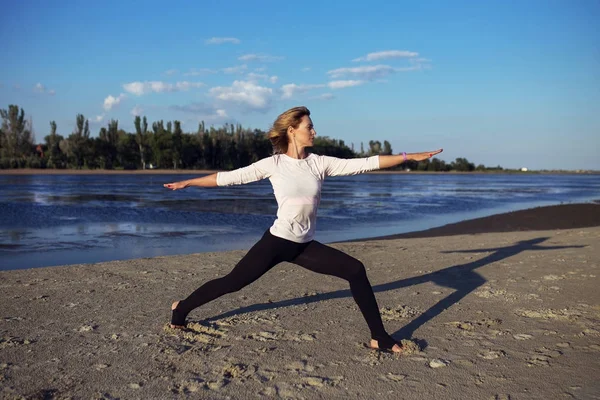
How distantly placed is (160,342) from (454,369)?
2.27m

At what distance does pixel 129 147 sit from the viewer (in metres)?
97.4

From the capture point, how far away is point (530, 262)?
328 inches

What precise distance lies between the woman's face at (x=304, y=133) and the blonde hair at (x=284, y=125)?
32mm

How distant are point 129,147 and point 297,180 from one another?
98.5 metres

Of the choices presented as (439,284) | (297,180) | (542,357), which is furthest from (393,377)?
(439,284)

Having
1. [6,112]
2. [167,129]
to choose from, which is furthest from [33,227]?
[167,129]

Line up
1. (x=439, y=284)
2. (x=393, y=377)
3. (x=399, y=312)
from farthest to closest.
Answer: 1. (x=439, y=284)
2. (x=399, y=312)
3. (x=393, y=377)

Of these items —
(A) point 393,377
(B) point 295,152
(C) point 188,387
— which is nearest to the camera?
(C) point 188,387

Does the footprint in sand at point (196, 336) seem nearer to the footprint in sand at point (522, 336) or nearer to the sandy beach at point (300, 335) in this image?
the sandy beach at point (300, 335)

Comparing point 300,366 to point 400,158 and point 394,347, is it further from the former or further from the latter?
point 400,158

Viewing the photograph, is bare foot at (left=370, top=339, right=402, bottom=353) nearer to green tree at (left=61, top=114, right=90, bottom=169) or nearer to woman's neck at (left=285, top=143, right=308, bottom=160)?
woman's neck at (left=285, top=143, right=308, bottom=160)

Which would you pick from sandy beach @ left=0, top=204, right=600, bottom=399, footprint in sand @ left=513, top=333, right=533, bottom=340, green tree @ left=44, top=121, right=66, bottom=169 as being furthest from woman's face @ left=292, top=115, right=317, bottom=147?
green tree @ left=44, top=121, right=66, bottom=169

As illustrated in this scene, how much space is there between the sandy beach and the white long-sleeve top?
3.20 feet

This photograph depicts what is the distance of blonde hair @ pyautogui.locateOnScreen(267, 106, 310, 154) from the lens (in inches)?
165
